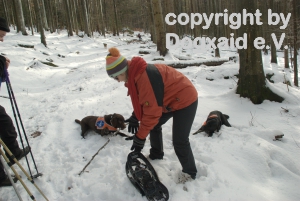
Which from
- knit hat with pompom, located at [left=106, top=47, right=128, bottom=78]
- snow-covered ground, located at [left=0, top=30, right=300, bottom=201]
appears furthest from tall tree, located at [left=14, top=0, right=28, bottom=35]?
knit hat with pompom, located at [left=106, top=47, right=128, bottom=78]

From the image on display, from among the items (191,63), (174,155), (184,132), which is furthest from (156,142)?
(191,63)

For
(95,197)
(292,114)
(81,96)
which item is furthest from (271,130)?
(81,96)

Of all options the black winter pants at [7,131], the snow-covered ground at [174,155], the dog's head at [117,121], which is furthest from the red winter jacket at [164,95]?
the black winter pants at [7,131]

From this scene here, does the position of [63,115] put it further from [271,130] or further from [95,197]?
[271,130]

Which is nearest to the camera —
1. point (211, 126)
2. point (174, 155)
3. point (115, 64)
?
point (115, 64)

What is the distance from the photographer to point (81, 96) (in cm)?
705

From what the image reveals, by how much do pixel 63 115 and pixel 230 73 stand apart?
656 centimetres

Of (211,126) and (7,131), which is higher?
(7,131)

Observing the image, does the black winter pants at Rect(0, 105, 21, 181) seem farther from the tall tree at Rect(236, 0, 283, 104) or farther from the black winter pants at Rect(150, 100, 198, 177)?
Result: the tall tree at Rect(236, 0, 283, 104)

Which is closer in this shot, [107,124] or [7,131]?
[7,131]

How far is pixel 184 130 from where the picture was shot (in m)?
2.68

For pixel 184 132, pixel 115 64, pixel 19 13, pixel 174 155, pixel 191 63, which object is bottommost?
pixel 174 155

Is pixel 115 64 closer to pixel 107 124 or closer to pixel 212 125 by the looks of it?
pixel 107 124

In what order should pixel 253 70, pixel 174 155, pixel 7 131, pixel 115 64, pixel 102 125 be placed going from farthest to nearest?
pixel 253 70, pixel 102 125, pixel 174 155, pixel 7 131, pixel 115 64
